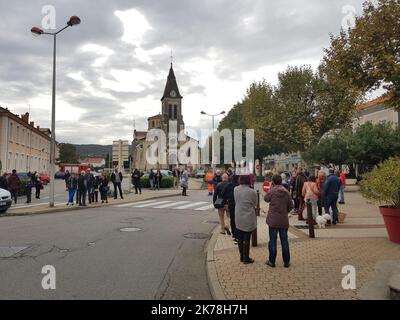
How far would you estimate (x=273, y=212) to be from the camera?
22.9 feet

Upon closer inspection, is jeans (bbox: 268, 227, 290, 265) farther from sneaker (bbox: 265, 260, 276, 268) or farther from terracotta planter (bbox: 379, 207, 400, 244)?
terracotta planter (bbox: 379, 207, 400, 244)

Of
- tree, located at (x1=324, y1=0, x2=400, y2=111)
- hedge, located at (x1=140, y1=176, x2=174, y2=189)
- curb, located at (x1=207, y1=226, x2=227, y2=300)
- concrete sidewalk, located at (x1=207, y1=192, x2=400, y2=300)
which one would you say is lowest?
curb, located at (x1=207, y1=226, x2=227, y2=300)

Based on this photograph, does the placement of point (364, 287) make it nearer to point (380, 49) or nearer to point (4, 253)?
point (4, 253)

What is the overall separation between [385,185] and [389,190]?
130 mm

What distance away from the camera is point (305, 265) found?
6.80 m

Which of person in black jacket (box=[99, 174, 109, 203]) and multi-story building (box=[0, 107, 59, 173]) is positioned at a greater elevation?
multi-story building (box=[0, 107, 59, 173])

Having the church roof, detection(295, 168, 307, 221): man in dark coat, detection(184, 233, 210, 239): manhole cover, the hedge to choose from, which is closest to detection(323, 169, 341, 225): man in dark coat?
detection(295, 168, 307, 221): man in dark coat

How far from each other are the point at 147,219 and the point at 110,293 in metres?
8.11

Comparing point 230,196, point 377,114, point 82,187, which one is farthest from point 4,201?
point 377,114

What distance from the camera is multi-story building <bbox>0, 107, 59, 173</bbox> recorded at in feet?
126

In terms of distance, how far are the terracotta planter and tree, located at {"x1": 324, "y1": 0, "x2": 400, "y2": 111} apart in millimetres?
5171

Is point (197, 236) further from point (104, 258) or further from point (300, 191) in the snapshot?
point (300, 191)

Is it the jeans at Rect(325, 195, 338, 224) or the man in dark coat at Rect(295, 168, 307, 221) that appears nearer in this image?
the jeans at Rect(325, 195, 338, 224)

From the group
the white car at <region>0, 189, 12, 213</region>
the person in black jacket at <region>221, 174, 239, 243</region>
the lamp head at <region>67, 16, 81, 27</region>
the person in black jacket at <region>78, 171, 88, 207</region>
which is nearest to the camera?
the person in black jacket at <region>221, 174, 239, 243</region>
